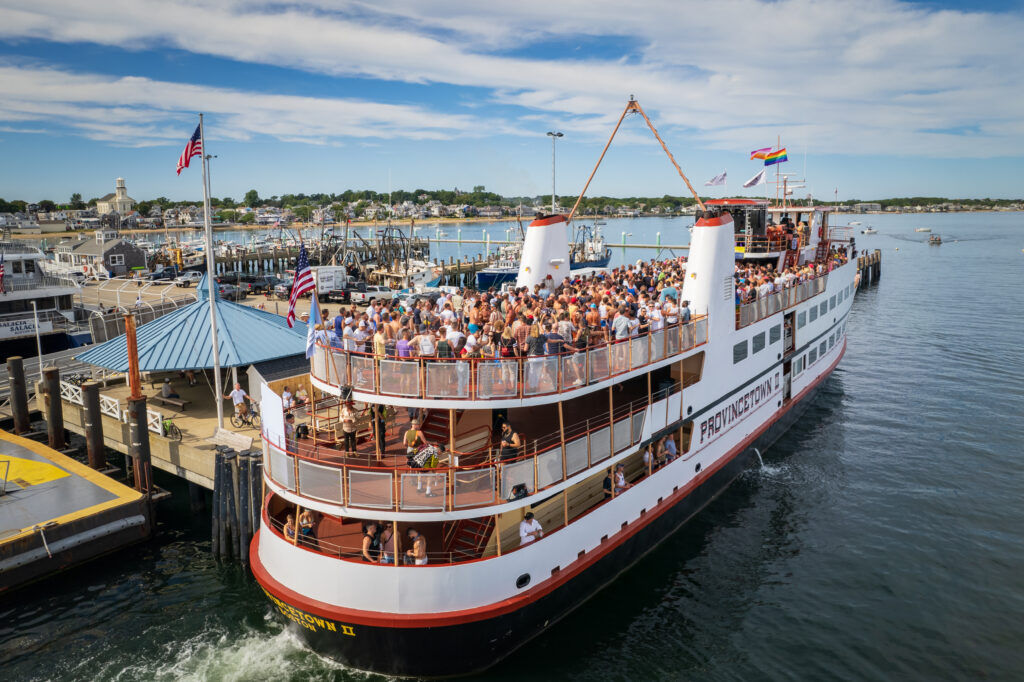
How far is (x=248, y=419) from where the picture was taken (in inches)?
811

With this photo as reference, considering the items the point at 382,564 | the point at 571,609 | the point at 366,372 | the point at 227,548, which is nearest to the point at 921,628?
the point at 571,609

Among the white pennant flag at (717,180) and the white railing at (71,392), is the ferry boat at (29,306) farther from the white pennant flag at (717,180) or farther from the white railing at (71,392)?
the white pennant flag at (717,180)

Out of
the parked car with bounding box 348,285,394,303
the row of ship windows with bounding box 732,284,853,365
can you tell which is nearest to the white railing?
the row of ship windows with bounding box 732,284,853,365

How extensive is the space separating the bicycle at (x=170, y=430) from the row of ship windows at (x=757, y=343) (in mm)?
16792

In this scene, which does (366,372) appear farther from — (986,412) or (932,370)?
(932,370)

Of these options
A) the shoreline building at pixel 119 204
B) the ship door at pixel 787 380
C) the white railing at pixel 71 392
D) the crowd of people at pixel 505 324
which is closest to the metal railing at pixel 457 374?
the crowd of people at pixel 505 324

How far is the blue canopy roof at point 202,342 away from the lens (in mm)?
22219

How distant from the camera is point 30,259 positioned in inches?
1423

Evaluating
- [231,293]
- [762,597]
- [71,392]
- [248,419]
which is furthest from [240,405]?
[231,293]

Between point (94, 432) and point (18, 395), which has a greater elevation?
point (18, 395)

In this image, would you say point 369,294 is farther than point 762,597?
Yes

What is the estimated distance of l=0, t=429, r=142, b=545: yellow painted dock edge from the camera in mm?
16475

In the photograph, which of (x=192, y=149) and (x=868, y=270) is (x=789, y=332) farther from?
(x=868, y=270)

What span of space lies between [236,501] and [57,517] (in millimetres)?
4360
